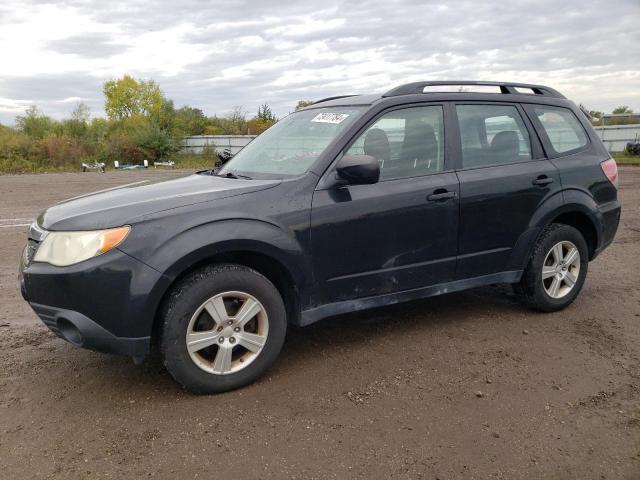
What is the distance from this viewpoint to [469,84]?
4.54m

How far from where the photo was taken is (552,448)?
110 inches

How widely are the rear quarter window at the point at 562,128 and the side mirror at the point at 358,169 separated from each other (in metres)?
2.01

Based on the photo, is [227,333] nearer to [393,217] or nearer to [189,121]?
[393,217]

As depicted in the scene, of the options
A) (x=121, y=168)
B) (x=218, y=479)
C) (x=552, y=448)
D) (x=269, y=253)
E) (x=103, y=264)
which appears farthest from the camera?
(x=121, y=168)

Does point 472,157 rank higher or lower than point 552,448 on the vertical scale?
higher

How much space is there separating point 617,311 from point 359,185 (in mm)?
2774

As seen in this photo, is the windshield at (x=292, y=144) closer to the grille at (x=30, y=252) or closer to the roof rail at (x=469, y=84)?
the roof rail at (x=469, y=84)

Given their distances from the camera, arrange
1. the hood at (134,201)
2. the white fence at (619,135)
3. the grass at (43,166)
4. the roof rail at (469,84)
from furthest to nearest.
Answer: the grass at (43,166) → the white fence at (619,135) → the roof rail at (469,84) → the hood at (134,201)

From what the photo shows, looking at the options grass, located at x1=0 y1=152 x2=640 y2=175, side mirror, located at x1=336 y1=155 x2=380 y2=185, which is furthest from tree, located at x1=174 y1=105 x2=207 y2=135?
side mirror, located at x1=336 y1=155 x2=380 y2=185

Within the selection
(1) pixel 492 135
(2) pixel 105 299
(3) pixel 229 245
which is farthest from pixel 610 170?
(2) pixel 105 299

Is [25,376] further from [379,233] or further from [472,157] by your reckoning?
[472,157]

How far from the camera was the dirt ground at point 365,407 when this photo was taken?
8.87 ft

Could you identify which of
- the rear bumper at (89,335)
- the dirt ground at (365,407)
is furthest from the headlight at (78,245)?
the dirt ground at (365,407)

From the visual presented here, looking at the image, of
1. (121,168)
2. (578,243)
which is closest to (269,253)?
(578,243)
